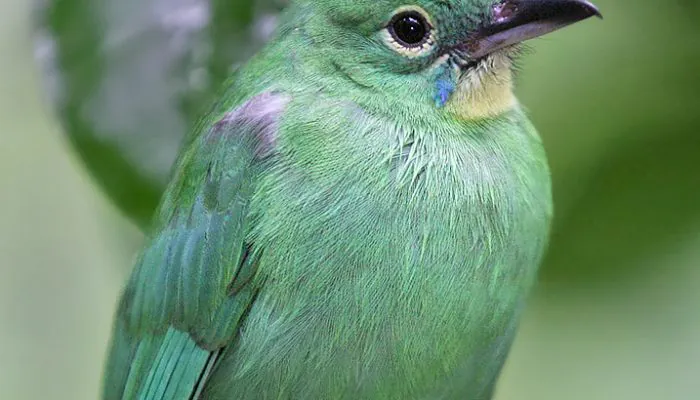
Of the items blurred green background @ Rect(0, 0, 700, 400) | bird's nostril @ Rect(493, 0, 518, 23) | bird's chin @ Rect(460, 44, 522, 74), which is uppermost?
bird's nostril @ Rect(493, 0, 518, 23)

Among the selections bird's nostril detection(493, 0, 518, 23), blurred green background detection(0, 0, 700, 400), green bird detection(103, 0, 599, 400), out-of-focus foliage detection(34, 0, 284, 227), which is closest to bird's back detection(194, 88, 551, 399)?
green bird detection(103, 0, 599, 400)

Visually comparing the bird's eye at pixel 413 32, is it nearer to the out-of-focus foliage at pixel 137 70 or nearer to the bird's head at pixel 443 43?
the bird's head at pixel 443 43

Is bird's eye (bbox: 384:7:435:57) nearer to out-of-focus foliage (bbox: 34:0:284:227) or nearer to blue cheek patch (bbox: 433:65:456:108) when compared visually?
blue cheek patch (bbox: 433:65:456:108)

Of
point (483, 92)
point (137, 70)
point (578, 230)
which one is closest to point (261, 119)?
point (483, 92)

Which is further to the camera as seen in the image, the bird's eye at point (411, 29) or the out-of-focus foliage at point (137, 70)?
the out-of-focus foliage at point (137, 70)

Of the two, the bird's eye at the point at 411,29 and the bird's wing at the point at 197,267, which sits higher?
the bird's eye at the point at 411,29

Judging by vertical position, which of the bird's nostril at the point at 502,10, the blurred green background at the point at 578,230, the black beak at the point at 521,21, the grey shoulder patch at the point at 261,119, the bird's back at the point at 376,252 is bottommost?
the blurred green background at the point at 578,230

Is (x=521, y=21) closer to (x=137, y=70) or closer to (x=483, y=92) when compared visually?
(x=483, y=92)

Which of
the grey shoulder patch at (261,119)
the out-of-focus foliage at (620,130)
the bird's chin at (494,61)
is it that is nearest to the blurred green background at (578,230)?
the out-of-focus foliage at (620,130)
